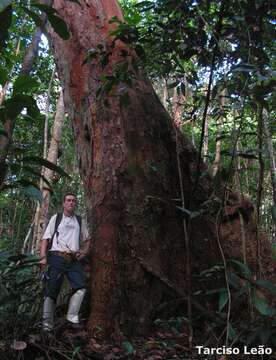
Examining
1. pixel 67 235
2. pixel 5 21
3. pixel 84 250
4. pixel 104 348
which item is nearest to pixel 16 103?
pixel 5 21

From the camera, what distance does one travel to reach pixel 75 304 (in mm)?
3596

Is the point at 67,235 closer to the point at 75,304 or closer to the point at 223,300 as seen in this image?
the point at 75,304

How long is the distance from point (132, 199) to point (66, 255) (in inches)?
32.2

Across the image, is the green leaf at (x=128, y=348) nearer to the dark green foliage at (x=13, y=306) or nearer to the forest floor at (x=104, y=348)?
the forest floor at (x=104, y=348)

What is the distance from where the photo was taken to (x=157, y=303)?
3604 mm

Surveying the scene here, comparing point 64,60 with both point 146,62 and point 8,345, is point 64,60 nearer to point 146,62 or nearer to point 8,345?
point 146,62

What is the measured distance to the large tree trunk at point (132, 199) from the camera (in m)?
3.59

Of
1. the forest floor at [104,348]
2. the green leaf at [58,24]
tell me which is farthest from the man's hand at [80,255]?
the green leaf at [58,24]

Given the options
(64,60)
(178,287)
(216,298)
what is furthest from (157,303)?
(64,60)

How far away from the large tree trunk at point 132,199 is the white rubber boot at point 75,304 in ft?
0.39

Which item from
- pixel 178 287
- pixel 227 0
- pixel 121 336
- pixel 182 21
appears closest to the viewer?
pixel 227 0

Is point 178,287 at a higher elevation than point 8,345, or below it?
higher

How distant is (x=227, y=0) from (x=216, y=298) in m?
2.48

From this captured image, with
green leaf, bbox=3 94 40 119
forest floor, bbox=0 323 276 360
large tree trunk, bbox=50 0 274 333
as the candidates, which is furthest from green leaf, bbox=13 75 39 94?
large tree trunk, bbox=50 0 274 333
